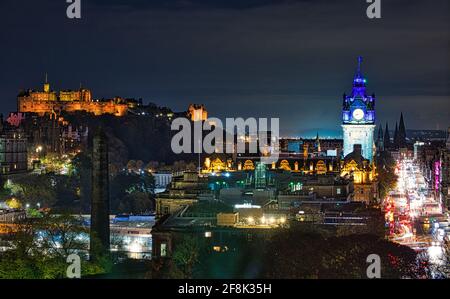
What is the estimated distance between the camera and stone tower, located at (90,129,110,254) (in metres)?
Answer: 49.2

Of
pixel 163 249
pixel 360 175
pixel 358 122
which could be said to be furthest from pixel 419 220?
pixel 163 249

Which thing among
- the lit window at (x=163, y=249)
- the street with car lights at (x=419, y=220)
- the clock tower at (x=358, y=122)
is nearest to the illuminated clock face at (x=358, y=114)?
the clock tower at (x=358, y=122)

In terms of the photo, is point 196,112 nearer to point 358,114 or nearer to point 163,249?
point 358,114

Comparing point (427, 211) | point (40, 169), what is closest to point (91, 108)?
point (40, 169)

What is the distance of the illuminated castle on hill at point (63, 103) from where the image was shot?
159 meters

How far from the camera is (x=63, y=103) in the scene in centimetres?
16112

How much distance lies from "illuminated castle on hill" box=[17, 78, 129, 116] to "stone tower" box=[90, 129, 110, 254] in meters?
109

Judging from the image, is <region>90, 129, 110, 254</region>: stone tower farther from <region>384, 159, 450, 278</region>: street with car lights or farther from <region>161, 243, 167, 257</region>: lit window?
<region>384, 159, 450, 278</region>: street with car lights

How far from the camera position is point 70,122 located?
5812 inches

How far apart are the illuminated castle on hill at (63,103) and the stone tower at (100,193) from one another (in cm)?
10853

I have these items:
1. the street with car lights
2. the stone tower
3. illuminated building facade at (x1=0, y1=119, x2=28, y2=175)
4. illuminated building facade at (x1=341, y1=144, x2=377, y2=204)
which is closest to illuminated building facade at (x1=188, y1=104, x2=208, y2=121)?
the street with car lights

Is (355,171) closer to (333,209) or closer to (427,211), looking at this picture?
(427,211)

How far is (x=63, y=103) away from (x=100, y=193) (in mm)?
113934

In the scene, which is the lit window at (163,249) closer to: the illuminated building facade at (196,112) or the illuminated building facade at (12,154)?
the illuminated building facade at (12,154)
